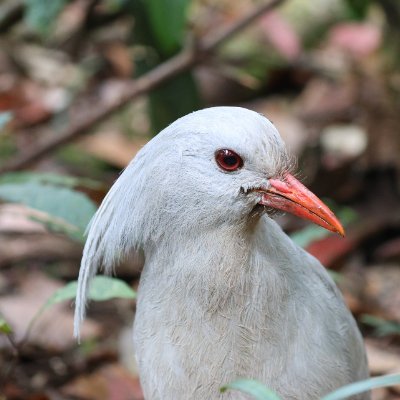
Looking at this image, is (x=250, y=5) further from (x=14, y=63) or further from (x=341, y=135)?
(x=14, y=63)

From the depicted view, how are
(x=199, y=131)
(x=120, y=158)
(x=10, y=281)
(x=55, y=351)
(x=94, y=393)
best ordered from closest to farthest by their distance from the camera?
(x=199, y=131) < (x=94, y=393) < (x=55, y=351) < (x=10, y=281) < (x=120, y=158)

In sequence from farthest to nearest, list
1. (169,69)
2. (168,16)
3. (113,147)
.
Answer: (113,147) → (169,69) → (168,16)

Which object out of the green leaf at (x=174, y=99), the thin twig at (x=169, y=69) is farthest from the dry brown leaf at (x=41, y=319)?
the green leaf at (x=174, y=99)

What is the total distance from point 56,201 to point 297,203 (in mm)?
1222

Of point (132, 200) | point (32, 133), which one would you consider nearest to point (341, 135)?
point (32, 133)

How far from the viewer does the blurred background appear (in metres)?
4.48

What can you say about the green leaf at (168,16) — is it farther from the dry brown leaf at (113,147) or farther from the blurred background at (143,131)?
the dry brown leaf at (113,147)

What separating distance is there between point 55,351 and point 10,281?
719mm

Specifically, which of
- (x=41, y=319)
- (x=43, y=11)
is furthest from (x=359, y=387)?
(x=43, y=11)

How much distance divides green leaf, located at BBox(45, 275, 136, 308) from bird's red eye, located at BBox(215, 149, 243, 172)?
2.38 feet

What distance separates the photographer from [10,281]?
531cm

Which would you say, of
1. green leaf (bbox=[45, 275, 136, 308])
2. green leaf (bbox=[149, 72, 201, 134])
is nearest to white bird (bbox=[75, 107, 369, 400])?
green leaf (bbox=[45, 275, 136, 308])

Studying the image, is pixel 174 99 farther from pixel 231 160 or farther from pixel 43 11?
pixel 231 160

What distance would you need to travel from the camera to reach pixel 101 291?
3.46 m
